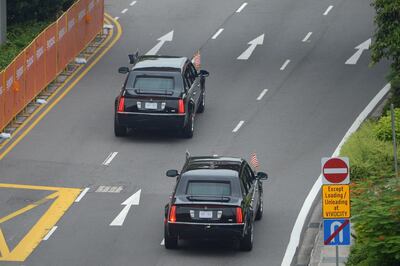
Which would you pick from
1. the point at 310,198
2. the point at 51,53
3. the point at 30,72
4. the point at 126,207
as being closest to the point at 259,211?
the point at 310,198

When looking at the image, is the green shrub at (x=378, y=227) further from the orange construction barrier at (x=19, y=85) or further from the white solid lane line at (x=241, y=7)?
the white solid lane line at (x=241, y=7)

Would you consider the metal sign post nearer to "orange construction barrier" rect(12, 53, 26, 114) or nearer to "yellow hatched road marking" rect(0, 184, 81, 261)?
"yellow hatched road marking" rect(0, 184, 81, 261)

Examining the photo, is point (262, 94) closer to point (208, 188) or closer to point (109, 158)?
point (109, 158)

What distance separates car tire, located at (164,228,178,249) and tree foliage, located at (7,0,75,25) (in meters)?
21.4

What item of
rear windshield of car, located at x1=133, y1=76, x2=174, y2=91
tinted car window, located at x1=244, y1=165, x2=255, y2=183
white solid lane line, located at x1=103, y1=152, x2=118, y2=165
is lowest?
white solid lane line, located at x1=103, y1=152, x2=118, y2=165

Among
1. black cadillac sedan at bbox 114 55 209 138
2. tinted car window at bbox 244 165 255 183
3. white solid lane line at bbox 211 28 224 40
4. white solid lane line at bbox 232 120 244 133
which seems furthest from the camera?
white solid lane line at bbox 211 28 224 40

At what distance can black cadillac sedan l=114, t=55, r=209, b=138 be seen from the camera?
130 ft

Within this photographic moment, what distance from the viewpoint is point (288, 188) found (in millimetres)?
36156

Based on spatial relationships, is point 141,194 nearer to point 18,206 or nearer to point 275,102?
point 18,206

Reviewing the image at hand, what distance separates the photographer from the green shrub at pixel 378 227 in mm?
25594

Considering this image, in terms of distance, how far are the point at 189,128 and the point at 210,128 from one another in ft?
4.34

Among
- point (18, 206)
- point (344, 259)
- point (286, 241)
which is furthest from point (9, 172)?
point (344, 259)

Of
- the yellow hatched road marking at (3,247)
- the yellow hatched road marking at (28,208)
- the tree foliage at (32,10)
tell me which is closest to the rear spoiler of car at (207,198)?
the yellow hatched road marking at (3,247)

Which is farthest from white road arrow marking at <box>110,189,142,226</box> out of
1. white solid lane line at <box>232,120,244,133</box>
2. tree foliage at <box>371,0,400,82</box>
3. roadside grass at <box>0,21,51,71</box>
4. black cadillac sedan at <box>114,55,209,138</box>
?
roadside grass at <box>0,21,51,71</box>
